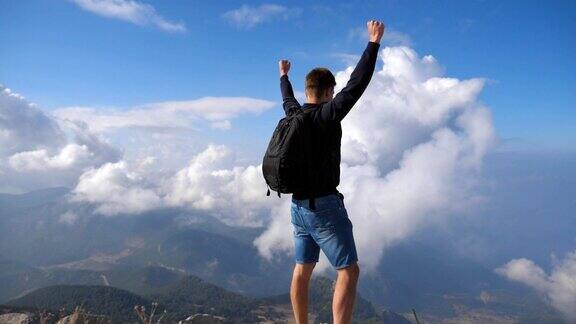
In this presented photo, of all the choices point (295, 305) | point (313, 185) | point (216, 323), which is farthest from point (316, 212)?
point (216, 323)

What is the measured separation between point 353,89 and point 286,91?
2166 millimetres

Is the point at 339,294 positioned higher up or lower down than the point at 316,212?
lower down

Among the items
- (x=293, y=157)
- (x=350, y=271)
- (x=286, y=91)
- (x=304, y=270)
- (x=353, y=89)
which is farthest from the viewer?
(x=286, y=91)

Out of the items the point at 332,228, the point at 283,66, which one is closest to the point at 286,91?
the point at 283,66

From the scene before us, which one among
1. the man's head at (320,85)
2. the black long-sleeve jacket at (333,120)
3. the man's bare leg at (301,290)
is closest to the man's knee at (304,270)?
the man's bare leg at (301,290)

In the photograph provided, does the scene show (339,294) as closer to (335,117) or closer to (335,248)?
(335,248)

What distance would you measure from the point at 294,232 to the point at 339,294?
3.38ft

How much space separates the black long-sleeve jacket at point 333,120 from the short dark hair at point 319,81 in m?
0.18

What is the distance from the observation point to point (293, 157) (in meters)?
4.78

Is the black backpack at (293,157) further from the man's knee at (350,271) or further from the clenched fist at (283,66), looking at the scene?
the clenched fist at (283,66)

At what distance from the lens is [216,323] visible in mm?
95000

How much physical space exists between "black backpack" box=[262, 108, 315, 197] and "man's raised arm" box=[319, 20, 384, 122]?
10.0 inches

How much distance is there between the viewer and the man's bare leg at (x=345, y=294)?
16.0 ft

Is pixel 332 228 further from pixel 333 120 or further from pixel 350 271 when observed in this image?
pixel 333 120
